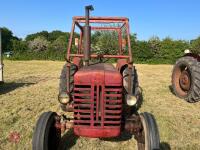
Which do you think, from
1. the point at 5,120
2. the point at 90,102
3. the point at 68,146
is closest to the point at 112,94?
the point at 90,102

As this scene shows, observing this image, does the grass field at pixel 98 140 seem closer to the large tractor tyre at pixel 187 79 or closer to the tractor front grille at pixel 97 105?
the large tractor tyre at pixel 187 79

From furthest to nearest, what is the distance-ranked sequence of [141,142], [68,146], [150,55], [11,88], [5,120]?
[150,55] → [11,88] → [5,120] → [68,146] → [141,142]

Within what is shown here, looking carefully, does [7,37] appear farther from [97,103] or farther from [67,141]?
[97,103]

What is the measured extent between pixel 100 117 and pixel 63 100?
0.69 m

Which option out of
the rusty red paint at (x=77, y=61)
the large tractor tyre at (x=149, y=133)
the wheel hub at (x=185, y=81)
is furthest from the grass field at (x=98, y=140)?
the rusty red paint at (x=77, y=61)

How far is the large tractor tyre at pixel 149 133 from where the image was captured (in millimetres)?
4344

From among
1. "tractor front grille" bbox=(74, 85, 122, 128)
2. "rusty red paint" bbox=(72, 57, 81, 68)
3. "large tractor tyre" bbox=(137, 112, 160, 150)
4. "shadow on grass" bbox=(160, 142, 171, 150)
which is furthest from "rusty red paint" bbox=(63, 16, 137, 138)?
"rusty red paint" bbox=(72, 57, 81, 68)

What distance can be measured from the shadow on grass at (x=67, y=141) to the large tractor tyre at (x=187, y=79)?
3.46m

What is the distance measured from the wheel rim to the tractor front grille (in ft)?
14.7

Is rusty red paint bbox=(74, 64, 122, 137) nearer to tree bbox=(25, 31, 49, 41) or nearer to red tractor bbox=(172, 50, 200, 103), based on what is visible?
red tractor bbox=(172, 50, 200, 103)

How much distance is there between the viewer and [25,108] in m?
7.45

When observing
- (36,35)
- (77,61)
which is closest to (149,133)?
(77,61)

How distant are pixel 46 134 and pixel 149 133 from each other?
4.25 feet

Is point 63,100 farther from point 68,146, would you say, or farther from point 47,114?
Answer: point 68,146
